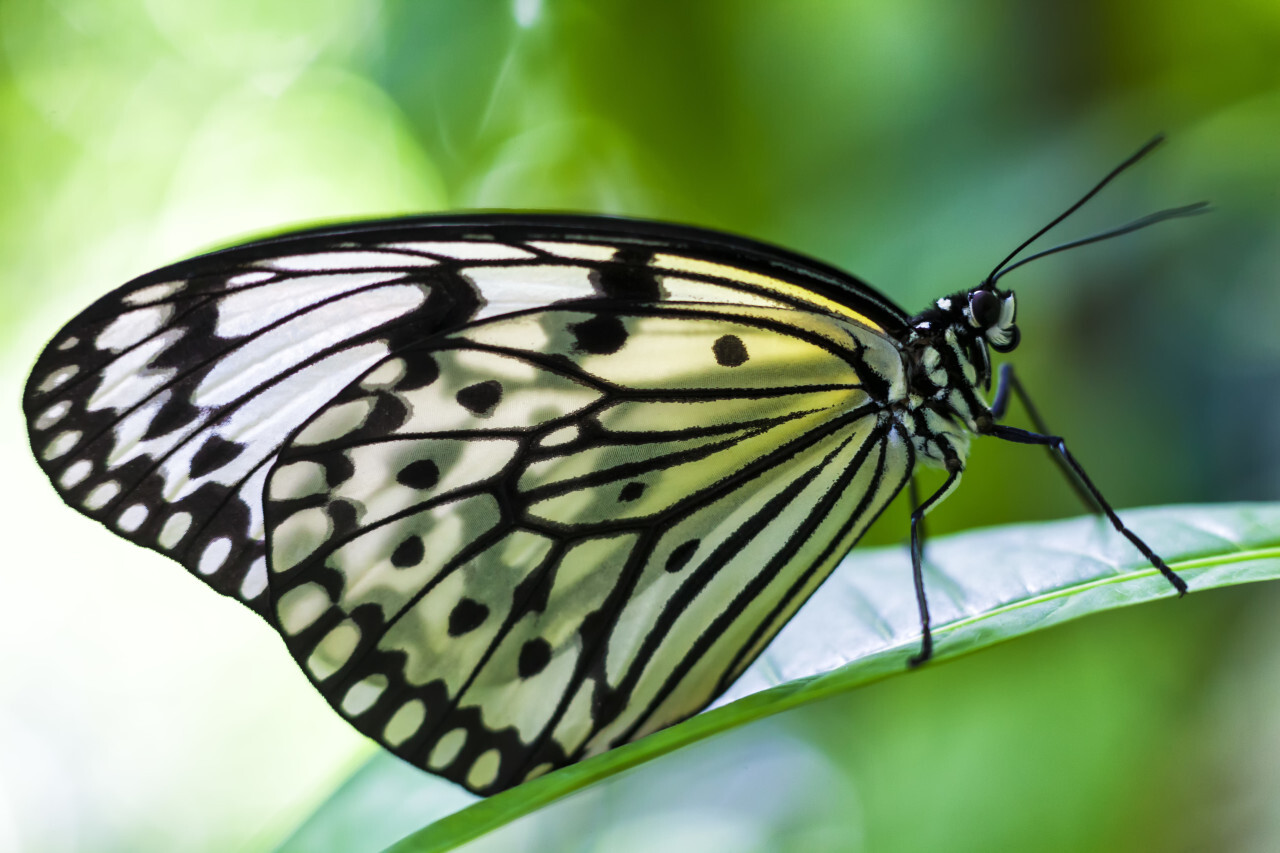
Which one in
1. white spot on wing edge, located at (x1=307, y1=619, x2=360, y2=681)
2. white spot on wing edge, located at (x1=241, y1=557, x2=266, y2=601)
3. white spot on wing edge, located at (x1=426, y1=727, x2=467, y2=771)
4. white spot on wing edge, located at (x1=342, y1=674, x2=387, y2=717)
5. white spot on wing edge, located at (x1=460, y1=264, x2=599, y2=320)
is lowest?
white spot on wing edge, located at (x1=426, y1=727, x2=467, y2=771)

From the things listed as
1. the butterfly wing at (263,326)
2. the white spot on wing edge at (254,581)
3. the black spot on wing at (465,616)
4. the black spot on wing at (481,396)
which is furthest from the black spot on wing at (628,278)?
the white spot on wing edge at (254,581)

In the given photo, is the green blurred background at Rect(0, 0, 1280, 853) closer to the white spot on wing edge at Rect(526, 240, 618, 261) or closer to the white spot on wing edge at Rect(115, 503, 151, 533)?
the white spot on wing edge at Rect(115, 503, 151, 533)

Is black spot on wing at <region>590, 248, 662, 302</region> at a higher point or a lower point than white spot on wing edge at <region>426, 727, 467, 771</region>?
higher

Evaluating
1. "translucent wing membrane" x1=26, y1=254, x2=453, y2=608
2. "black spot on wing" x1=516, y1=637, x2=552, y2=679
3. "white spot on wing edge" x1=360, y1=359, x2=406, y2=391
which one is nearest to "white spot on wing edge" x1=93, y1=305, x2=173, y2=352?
"translucent wing membrane" x1=26, y1=254, x2=453, y2=608

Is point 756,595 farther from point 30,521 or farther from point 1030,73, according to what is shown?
point 30,521

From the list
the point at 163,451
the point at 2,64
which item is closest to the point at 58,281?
the point at 2,64

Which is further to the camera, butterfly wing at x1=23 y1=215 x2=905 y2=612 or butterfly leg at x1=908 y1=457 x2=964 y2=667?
butterfly wing at x1=23 y1=215 x2=905 y2=612

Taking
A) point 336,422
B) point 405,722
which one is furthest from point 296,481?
point 405,722
